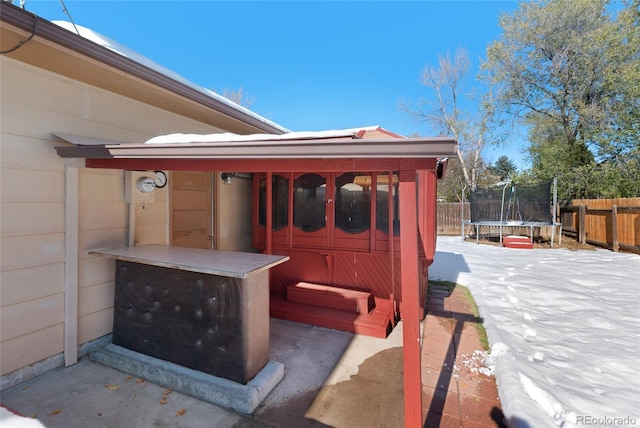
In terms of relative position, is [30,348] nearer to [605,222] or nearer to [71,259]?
[71,259]

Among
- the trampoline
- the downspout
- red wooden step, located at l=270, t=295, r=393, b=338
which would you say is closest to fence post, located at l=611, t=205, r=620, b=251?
the trampoline

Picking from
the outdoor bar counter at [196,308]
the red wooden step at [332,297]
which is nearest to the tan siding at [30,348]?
the outdoor bar counter at [196,308]

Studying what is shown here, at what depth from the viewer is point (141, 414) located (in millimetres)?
2053

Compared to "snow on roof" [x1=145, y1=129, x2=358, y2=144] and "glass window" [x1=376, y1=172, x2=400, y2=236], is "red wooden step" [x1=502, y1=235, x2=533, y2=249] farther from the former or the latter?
"snow on roof" [x1=145, y1=129, x2=358, y2=144]

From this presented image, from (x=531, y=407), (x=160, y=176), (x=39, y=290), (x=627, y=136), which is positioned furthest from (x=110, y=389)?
(x=627, y=136)

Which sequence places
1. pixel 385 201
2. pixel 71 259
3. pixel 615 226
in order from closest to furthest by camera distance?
pixel 71 259
pixel 385 201
pixel 615 226

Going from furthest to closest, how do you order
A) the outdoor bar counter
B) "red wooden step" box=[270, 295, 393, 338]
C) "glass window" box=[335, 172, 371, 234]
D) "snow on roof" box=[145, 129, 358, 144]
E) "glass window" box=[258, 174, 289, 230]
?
1. "glass window" box=[258, 174, 289, 230]
2. "glass window" box=[335, 172, 371, 234]
3. "red wooden step" box=[270, 295, 393, 338]
4. the outdoor bar counter
5. "snow on roof" box=[145, 129, 358, 144]

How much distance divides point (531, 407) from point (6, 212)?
4262 millimetres

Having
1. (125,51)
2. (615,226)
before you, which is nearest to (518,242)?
(615,226)

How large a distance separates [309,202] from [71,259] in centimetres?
267

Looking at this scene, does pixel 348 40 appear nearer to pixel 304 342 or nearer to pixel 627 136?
pixel 627 136

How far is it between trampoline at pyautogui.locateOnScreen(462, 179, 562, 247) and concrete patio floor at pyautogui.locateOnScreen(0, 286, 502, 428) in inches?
334

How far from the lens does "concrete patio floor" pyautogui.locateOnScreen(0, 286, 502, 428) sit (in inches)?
79.4

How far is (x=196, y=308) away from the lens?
94.6 inches
